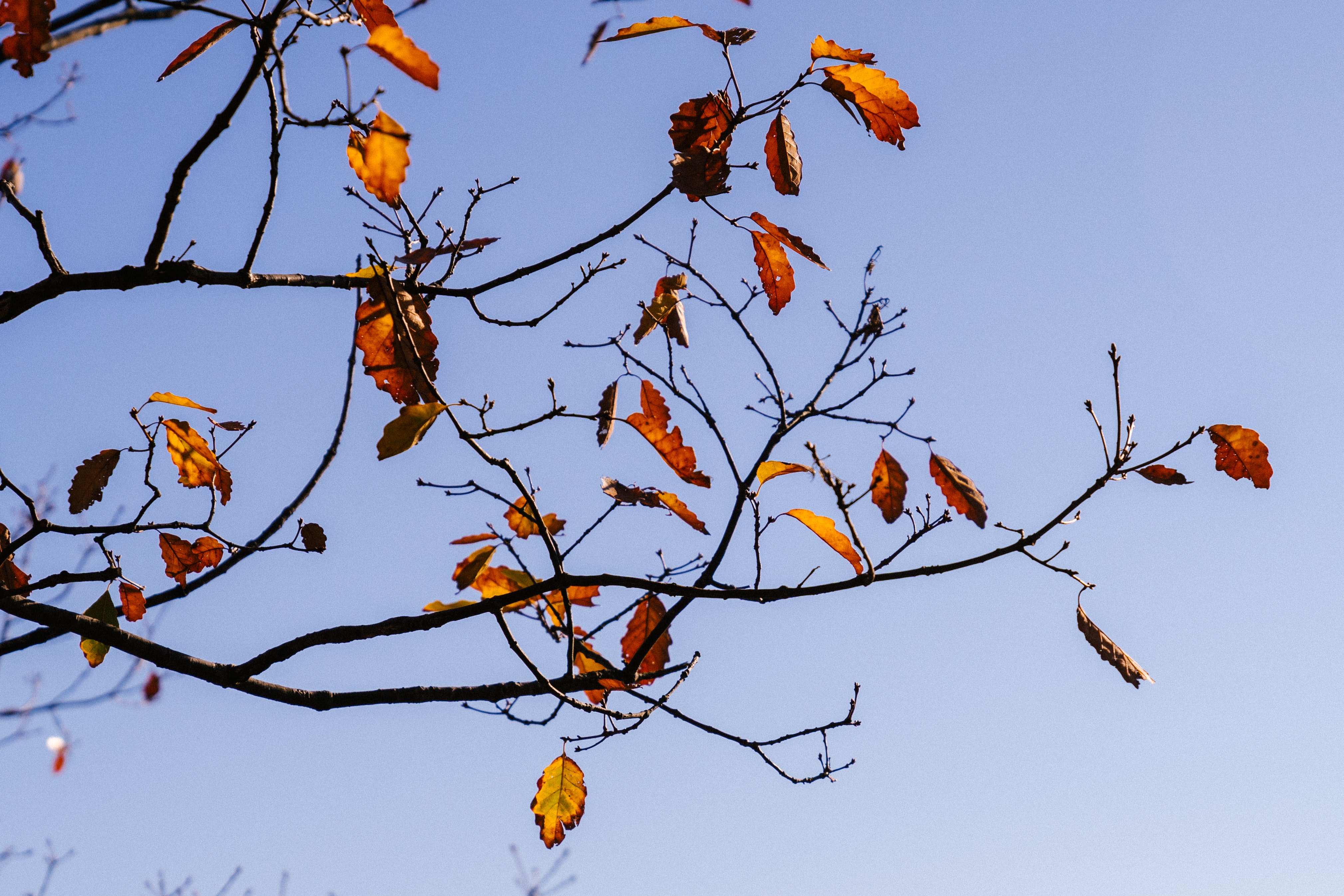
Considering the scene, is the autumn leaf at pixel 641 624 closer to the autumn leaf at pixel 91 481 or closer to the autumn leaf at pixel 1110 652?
the autumn leaf at pixel 1110 652

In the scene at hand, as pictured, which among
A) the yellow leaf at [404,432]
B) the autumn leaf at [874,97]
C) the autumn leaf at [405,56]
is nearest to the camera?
the autumn leaf at [405,56]

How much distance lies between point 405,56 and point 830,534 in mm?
1138

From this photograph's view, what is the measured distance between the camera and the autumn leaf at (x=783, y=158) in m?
2.14

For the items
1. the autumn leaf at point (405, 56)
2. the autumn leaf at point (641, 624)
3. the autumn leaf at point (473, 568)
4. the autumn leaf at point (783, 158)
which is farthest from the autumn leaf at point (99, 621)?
the autumn leaf at point (783, 158)

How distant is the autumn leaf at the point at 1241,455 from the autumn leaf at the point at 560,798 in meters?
1.67

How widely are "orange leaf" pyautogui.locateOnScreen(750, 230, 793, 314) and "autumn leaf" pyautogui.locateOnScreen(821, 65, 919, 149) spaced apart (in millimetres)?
330

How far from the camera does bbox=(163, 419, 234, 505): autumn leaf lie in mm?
2350

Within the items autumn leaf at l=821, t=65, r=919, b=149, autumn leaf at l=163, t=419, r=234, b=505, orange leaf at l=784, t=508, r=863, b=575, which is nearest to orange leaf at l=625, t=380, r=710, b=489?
orange leaf at l=784, t=508, r=863, b=575

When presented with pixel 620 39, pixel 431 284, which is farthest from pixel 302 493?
pixel 620 39

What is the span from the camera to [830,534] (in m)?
1.93

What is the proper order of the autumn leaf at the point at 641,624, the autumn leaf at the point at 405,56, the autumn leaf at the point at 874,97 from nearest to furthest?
the autumn leaf at the point at 405,56
the autumn leaf at the point at 874,97
the autumn leaf at the point at 641,624

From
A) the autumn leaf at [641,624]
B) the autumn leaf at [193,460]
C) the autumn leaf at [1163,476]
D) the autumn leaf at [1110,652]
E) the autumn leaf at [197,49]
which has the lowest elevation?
the autumn leaf at [1110,652]

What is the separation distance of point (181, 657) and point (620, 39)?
1.57 meters

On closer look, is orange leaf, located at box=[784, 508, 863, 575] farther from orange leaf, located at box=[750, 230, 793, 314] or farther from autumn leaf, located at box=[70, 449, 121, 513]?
autumn leaf, located at box=[70, 449, 121, 513]
